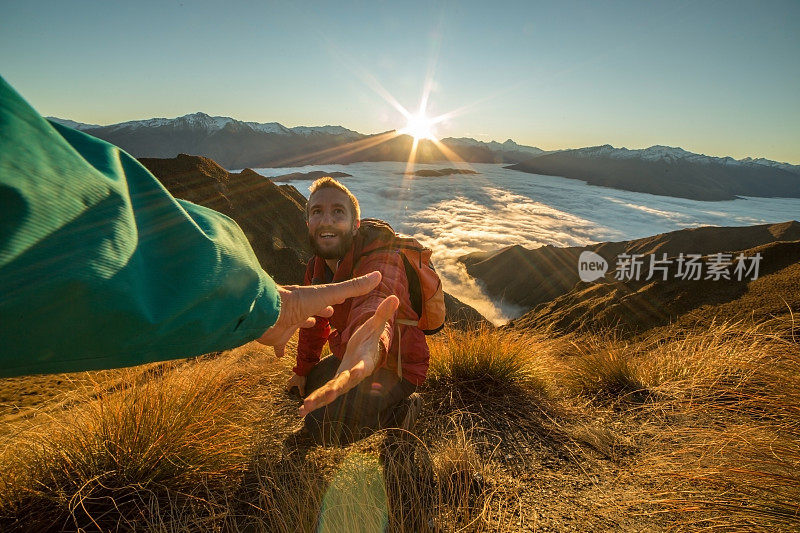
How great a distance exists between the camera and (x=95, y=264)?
0.55 metres

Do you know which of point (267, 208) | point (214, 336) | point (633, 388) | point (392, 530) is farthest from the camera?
point (267, 208)

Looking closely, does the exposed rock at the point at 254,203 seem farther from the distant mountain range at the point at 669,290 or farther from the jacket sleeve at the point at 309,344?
the jacket sleeve at the point at 309,344

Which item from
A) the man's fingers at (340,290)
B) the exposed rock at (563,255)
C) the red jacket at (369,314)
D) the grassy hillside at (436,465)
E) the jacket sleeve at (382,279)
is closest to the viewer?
the man's fingers at (340,290)

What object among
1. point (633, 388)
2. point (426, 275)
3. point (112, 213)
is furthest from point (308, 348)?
point (633, 388)

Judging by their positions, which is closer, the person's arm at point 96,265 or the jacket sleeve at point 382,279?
the person's arm at point 96,265

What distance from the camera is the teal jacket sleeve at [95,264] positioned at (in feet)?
1.66

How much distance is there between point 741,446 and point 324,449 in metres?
2.30

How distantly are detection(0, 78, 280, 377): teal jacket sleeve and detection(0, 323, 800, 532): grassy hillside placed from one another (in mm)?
1370

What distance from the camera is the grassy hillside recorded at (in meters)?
1.66

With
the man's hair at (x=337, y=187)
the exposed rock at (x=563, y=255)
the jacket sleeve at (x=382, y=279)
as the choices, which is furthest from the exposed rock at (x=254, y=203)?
the exposed rock at (x=563, y=255)

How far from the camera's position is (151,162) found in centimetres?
1423

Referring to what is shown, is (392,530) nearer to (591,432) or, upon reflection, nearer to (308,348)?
(591,432)

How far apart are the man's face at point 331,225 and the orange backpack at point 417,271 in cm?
13

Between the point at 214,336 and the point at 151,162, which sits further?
the point at 151,162
